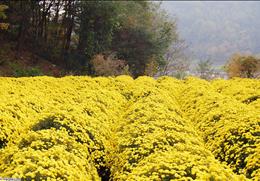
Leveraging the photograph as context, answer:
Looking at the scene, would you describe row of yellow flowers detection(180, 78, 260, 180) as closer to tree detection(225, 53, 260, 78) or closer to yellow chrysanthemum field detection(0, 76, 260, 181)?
yellow chrysanthemum field detection(0, 76, 260, 181)

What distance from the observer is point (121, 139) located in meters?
11.1

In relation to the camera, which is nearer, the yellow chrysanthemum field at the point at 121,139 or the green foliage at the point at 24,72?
the yellow chrysanthemum field at the point at 121,139

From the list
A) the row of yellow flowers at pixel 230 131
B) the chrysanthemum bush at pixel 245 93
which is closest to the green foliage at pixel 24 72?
the chrysanthemum bush at pixel 245 93

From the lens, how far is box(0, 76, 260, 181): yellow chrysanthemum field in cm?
767

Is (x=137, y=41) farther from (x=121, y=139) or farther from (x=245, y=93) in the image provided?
(x=121, y=139)

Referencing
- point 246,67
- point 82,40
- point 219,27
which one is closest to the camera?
point 246,67

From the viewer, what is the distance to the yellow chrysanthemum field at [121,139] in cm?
767

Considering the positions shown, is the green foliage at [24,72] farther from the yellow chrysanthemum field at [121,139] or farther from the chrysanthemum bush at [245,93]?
the chrysanthemum bush at [245,93]

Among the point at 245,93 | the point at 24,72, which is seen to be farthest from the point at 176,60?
the point at 245,93

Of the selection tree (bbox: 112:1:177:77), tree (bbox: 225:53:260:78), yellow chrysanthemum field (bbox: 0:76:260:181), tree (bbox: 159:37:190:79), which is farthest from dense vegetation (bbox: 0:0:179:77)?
yellow chrysanthemum field (bbox: 0:76:260:181)

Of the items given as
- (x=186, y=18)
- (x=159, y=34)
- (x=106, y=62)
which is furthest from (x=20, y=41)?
(x=186, y=18)

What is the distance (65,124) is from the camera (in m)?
10.8

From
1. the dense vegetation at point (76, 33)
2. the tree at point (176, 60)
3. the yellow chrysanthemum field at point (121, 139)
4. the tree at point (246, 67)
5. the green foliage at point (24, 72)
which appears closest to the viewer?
the yellow chrysanthemum field at point (121, 139)

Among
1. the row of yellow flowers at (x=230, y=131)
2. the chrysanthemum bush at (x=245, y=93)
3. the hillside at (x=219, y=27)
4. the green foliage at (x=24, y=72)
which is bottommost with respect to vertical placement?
the green foliage at (x=24, y=72)
